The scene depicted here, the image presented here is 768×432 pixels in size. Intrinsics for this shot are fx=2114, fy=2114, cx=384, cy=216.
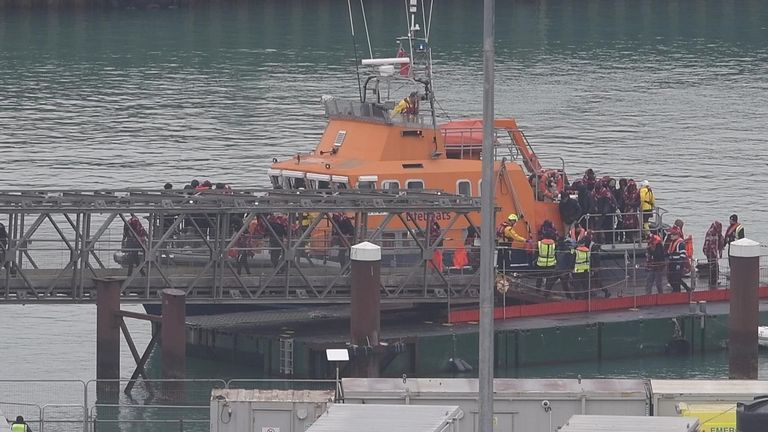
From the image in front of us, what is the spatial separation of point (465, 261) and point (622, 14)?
75.8 m

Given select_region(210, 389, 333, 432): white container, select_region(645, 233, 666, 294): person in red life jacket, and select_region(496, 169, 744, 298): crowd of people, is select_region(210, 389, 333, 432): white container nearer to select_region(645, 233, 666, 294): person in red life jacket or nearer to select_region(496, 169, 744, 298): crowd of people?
select_region(496, 169, 744, 298): crowd of people

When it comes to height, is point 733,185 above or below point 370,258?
below

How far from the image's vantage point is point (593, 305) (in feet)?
131

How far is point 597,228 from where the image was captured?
42094 millimetres

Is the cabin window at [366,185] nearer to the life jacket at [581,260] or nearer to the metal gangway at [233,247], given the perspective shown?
the metal gangway at [233,247]

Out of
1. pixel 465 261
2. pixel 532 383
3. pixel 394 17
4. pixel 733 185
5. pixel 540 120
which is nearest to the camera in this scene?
pixel 532 383

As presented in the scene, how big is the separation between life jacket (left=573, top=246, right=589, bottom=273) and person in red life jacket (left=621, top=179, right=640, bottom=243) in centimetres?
259

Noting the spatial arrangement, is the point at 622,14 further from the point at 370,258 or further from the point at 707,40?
the point at 370,258

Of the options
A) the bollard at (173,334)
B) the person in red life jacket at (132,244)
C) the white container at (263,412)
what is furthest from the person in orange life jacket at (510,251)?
the white container at (263,412)

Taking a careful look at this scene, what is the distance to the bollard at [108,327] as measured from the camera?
116 ft

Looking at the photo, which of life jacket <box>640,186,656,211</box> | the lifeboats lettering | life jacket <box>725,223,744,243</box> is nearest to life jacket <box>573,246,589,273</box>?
the lifeboats lettering

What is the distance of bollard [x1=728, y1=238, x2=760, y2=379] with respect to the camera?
36188mm

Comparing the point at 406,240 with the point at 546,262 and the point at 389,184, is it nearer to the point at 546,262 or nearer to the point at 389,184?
the point at 389,184

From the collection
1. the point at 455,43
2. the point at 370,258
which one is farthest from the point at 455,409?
the point at 455,43
